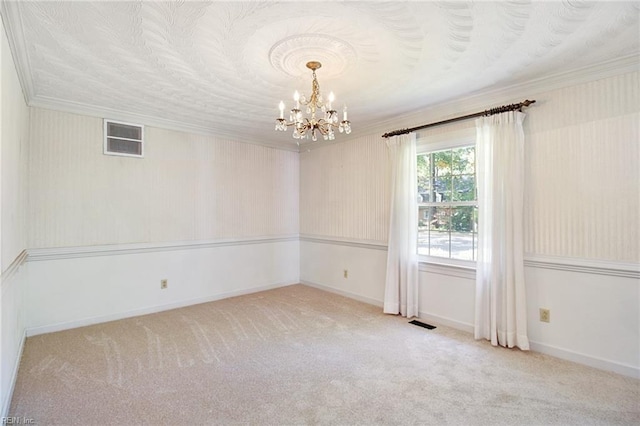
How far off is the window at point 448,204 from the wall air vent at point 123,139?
3505 millimetres

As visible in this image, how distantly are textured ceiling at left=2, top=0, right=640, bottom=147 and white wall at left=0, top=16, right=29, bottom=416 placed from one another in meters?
0.27

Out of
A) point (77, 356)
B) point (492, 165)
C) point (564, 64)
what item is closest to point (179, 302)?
point (77, 356)

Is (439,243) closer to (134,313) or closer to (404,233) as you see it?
(404,233)

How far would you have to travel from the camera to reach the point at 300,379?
2445 mm

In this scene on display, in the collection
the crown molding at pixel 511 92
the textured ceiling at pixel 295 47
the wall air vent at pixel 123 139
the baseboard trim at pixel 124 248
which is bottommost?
the baseboard trim at pixel 124 248

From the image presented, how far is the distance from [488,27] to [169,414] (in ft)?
10.6

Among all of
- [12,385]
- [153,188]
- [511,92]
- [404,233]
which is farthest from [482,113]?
[12,385]

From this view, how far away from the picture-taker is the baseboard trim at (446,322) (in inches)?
134

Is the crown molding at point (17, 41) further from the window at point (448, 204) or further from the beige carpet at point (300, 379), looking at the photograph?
the window at point (448, 204)

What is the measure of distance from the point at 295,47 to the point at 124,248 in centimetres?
317

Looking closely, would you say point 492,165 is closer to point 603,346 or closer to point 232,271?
point 603,346

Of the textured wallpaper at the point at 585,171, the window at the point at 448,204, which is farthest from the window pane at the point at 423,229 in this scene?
the textured wallpaper at the point at 585,171

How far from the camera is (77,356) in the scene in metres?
2.82

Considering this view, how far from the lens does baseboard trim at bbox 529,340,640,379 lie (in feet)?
8.16
